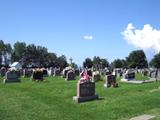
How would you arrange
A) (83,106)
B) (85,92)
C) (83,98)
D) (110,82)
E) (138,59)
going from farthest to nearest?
(138,59)
(110,82)
(85,92)
(83,98)
(83,106)

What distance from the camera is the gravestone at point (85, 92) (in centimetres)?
2023

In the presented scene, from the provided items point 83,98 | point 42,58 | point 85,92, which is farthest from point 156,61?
point 83,98

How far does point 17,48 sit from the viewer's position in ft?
476

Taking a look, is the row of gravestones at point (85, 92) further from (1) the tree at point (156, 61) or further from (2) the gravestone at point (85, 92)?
(1) the tree at point (156, 61)

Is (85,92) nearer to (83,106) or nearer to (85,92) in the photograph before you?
(85,92)

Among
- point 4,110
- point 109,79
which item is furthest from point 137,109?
point 109,79

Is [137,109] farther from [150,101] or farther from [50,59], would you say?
[50,59]

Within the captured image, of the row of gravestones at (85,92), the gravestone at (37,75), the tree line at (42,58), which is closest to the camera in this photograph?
the row of gravestones at (85,92)

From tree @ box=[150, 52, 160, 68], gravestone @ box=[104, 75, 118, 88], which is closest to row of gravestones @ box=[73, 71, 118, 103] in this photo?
gravestone @ box=[104, 75, 118, 88]

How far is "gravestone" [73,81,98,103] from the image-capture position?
20.2 metres

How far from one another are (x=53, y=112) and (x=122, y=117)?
336 centimetres

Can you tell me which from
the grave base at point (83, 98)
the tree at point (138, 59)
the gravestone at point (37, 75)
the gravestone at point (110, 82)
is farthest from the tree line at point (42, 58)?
the grave base at point (83, 98)

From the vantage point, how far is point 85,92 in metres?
20.7

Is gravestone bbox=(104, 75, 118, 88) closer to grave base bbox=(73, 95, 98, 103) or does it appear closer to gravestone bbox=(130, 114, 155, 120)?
grave base bbox=(73, 95, 98, 103)
